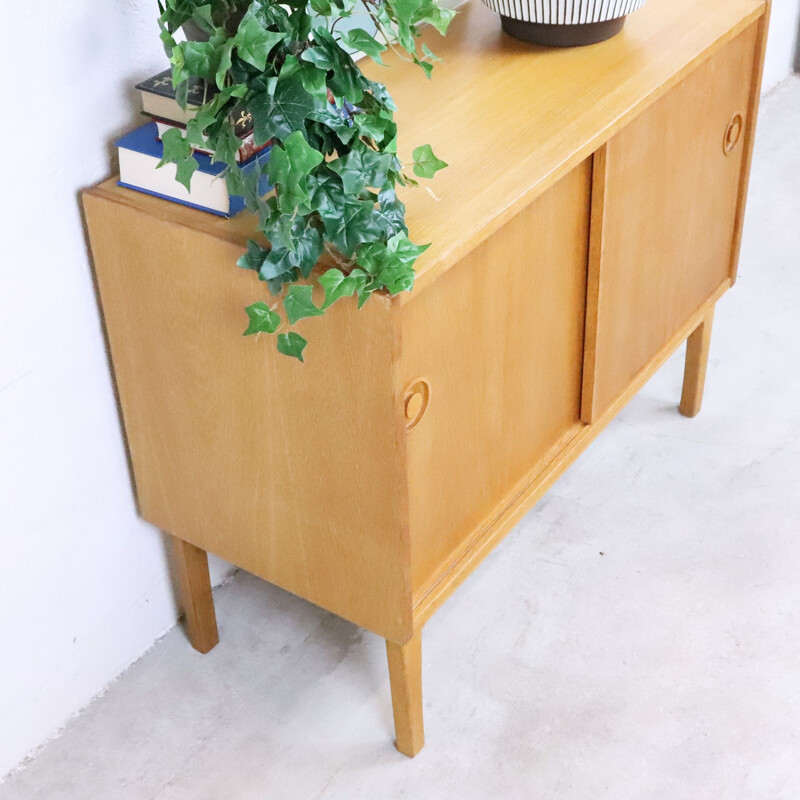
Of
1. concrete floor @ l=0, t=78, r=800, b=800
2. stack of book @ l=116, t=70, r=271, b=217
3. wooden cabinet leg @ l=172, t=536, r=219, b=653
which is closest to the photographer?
stack of book @ l=116, t=70, r=271, b=217

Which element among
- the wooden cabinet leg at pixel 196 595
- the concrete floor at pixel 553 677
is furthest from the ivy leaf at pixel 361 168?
the concrete floor at pixel 553 677

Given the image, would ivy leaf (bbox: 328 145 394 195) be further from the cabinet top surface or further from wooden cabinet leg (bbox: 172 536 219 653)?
wooden cabinet leg (bbox: 172 536 219 653)

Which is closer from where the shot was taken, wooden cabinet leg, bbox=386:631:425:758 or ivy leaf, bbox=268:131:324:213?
ivy leaf, bbox=268:131:324:213

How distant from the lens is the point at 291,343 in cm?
137

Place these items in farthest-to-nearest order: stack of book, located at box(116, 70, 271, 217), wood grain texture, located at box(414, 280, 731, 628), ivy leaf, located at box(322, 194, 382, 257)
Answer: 1. wood grain texture, located at box(414, 280, 731, 628)
2. stack of book, located at box(116, 70, 271, 217)
3. ivy leaf, located at box(322, 194, 382, 257)

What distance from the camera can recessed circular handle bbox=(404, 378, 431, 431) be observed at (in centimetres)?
145

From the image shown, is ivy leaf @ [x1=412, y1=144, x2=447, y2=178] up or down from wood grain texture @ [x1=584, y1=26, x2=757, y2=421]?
up

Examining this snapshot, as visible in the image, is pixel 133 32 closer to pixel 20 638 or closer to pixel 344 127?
pixel 344 127

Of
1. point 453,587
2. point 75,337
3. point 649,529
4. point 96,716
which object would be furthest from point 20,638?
point 649,529

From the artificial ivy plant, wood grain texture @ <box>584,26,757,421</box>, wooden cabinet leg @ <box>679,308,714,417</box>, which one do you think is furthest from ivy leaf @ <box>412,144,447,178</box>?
wooden cabinet leg @ <box>679,308,714,417</box>

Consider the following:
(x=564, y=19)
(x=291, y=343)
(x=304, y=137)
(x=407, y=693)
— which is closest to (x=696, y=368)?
(x=564, y=19)

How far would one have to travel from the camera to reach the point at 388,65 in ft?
6.10

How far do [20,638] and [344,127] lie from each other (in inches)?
37.1

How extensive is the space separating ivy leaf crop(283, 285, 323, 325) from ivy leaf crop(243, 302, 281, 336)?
0.16 feet
